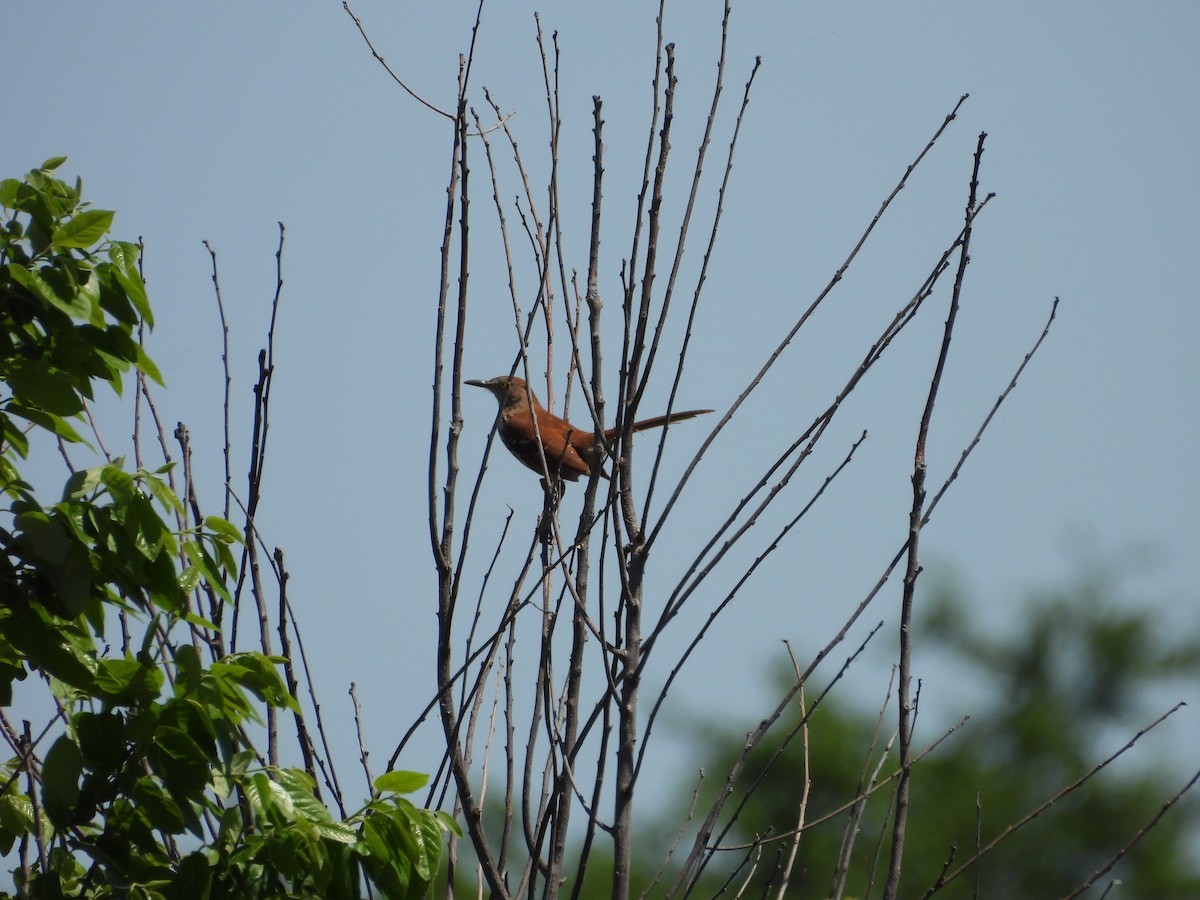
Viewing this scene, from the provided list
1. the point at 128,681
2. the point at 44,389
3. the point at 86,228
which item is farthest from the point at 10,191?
the point at 128,681

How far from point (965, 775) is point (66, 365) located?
773 inches

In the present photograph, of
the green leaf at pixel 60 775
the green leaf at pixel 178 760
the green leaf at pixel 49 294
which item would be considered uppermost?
the green leaf at pixel 49 294

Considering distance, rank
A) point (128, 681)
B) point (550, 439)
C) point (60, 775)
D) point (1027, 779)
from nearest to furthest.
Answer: point (60, 775) → point (128, 681) → point (550, 439) → point (1027, 779)

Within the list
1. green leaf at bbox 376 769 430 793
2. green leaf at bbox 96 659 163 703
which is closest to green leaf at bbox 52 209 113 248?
green leaf at bbox 96 659 163 703

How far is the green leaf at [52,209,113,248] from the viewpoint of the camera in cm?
236

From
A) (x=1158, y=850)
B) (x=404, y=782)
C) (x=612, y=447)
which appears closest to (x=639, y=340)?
(x=612, y=447)

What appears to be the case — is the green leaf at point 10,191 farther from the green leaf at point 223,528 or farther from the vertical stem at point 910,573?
the vertical stem at point 910,573

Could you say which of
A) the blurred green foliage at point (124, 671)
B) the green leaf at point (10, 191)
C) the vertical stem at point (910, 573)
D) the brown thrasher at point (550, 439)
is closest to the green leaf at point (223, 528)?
the blurred green foliage at point (124, 671)

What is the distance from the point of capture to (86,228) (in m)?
2.38

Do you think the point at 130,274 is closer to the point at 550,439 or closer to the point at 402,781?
the point at 402,781

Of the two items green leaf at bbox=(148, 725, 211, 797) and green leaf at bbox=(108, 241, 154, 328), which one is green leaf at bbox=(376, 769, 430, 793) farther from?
green leaf at bbox=(108, 241, 154, 328)

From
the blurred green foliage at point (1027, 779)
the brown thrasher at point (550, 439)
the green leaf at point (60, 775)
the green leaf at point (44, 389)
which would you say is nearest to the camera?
the green leaf at point (60, 775)

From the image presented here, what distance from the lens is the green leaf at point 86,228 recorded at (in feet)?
7.75

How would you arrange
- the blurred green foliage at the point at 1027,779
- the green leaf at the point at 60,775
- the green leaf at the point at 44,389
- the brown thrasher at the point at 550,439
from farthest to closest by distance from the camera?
1. the blurred green foliage at the point at 1027,779
2. the brown thrasher at the point at 550,439
3. the green leaf at the point at 44,389
4. the green leaf at the point at 60,775
